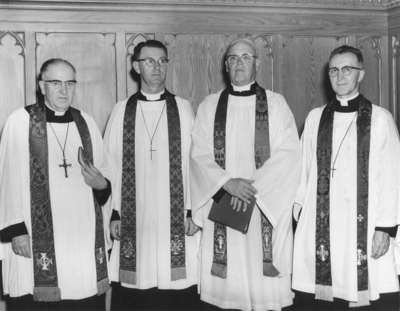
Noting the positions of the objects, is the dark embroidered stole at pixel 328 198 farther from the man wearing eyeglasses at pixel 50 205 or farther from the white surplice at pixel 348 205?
the man wearing eyeglasses at pixel 50 205

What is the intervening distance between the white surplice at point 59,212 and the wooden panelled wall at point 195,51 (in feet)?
4.73

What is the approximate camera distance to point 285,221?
4.73 meters

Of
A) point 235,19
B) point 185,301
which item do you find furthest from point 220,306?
point 235,19

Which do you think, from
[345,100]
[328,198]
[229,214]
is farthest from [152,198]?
[345,100]

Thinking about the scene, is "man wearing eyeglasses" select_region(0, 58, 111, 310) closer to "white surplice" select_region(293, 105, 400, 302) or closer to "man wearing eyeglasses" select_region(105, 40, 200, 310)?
"man wearing eyeglasses" select_region(105, 40, 200, 310)

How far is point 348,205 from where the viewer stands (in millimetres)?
4551

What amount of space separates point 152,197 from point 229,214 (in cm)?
64

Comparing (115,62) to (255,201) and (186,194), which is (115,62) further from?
(255,201)

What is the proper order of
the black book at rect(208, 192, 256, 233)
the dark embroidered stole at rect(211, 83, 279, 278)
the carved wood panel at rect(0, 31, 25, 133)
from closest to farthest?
the black book at rect(208, 192, 256, 233), the dark embroidered stole at rect(211, 83, 279, 278), the carved wood panel at rect(0, 31, 25, 133)

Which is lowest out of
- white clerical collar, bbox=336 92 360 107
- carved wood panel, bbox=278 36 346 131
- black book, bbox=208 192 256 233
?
black book, bbox=208 192 256 233

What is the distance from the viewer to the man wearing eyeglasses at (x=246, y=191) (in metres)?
4.64

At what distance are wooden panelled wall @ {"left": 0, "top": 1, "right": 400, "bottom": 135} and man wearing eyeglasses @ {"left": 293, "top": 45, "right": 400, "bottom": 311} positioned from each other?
1.64 meters

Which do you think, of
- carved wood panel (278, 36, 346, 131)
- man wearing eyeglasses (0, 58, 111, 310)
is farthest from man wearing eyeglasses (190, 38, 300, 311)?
carved wood panel (278, 36, 346, 131)

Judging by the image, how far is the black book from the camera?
4586 mm
